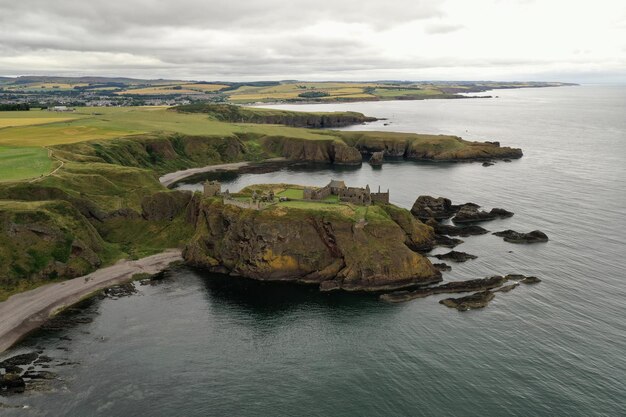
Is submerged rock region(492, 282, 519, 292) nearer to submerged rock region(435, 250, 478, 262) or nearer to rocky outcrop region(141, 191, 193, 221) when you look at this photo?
submerged rock region(435, 250, 478, 262)

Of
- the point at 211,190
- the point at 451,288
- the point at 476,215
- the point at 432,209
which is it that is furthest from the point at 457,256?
the point at 211,190

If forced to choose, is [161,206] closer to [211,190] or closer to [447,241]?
[211,190]

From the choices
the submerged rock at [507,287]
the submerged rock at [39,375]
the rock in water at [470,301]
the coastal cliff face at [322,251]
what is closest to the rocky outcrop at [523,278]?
the submerged rock at [507,287]

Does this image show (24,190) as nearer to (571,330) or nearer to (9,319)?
(9,319)

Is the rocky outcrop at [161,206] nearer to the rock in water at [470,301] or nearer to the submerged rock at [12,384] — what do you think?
the submerged rock at [12,384]

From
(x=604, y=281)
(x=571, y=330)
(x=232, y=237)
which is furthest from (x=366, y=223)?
(x=604, y=281)
